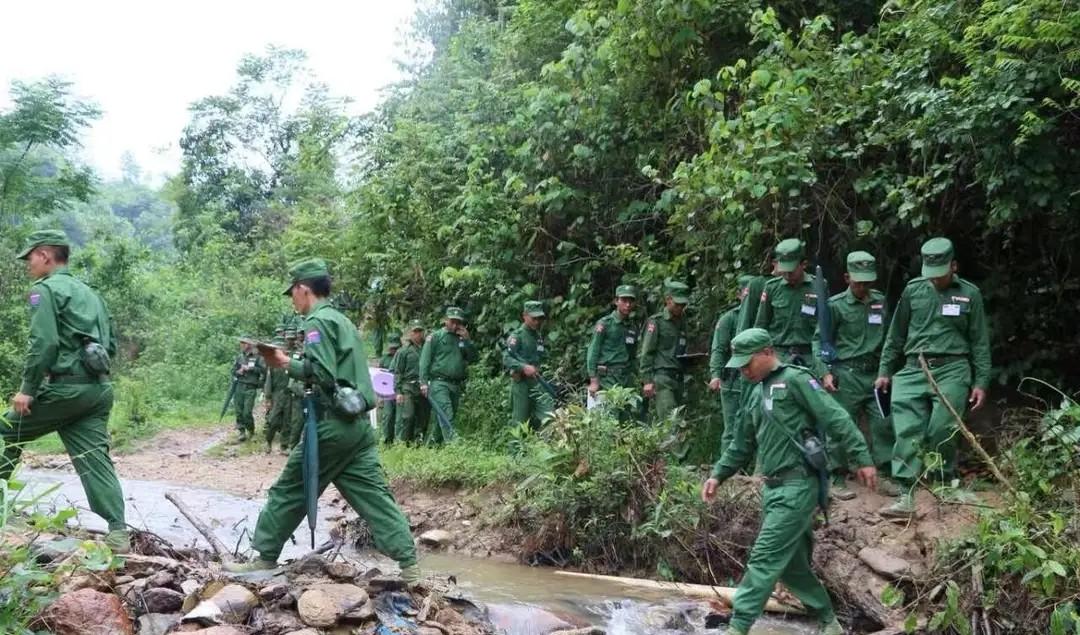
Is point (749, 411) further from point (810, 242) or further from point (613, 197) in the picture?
point (613, 197)

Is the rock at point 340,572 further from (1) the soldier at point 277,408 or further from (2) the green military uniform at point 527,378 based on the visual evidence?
(1) the soldier at point 277,408

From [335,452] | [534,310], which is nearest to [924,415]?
[335,452]

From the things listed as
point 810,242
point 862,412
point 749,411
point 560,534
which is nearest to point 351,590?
point 749,411

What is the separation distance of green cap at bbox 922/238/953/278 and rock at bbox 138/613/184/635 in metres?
5.66

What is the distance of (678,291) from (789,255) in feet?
7.46

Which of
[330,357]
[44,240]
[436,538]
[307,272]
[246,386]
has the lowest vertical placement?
[436,538]

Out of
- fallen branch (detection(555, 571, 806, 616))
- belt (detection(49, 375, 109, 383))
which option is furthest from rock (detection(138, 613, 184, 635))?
fallen branch (detection(555, 571, 806, 616))

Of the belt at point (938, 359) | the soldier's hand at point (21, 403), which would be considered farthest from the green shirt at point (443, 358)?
the soldier's hand at point (21, 403)

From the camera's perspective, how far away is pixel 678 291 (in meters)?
10.4

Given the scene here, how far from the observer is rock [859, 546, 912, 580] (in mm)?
6344

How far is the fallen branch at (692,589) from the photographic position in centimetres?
656

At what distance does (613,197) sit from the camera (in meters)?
13.1

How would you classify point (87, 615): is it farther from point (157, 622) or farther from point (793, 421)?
point (793, 421)

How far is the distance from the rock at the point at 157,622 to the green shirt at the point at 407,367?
8.75m
